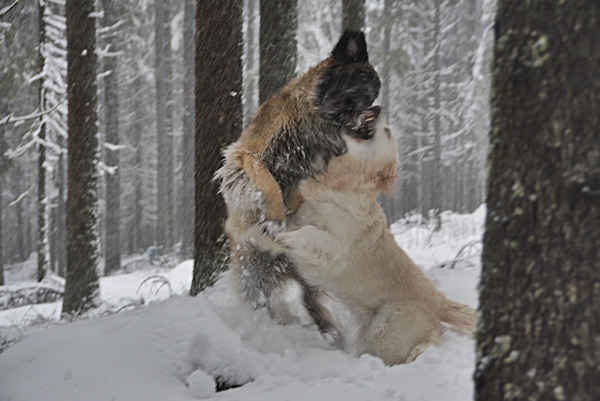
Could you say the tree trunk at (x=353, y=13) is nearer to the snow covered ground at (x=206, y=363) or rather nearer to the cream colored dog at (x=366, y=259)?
the cream colored dog at (x=366, y=259)

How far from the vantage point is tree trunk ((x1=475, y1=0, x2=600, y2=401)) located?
4.44 ft

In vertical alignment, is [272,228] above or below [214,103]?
below

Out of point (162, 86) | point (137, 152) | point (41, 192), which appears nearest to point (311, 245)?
point (41, 192)

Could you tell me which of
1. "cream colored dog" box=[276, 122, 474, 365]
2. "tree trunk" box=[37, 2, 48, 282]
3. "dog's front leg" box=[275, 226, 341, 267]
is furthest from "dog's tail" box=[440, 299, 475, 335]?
"tree trunk" box=[37, 2, 48, 282]

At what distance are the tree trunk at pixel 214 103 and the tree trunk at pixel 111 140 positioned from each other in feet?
46.5

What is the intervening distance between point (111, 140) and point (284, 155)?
1669 cm

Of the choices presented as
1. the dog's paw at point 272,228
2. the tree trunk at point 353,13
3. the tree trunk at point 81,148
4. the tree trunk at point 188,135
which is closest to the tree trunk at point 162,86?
the tree trunk at point 188,135

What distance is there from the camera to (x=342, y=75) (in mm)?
3467

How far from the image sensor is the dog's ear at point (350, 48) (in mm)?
3494

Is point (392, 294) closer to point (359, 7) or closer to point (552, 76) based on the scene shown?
point (552, 76)

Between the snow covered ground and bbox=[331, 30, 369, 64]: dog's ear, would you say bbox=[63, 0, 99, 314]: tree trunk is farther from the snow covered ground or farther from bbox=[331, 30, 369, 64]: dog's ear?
bbox=[331, 30, 369, 64]: dog's ear

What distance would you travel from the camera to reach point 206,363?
2.87 meters

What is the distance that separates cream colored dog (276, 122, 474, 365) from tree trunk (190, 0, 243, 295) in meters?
1.78

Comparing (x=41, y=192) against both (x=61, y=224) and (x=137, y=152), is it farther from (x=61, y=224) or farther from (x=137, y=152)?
(x=137, y=152)
